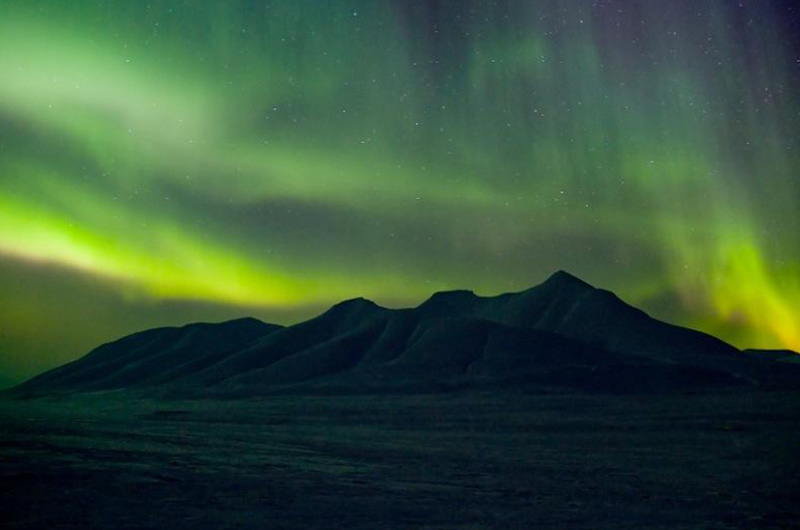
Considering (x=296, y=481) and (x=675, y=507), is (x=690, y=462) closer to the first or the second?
(x=675, y=507)

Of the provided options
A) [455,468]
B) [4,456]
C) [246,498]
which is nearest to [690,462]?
[455,468]

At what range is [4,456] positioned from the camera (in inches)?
1956

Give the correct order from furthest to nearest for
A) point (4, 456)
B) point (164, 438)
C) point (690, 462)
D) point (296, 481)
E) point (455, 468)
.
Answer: point (164, 438) → point (4, 456) → point (690, 462) → point (455, 468) → point (296, 481)

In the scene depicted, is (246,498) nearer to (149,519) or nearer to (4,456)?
(149,519)

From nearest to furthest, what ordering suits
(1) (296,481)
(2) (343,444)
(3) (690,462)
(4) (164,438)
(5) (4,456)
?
(1) (296,481), (3) (690,462), (5) (4,456), (2) (343,444), (4) (164,438)

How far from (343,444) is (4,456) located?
21.8 metres

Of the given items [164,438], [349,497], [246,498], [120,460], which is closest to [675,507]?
[349,497]

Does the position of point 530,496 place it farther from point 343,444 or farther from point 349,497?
point 343,444

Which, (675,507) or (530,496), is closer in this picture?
(675,507)

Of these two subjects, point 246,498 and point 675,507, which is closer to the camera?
point 675,507

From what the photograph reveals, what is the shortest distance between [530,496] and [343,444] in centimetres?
2841

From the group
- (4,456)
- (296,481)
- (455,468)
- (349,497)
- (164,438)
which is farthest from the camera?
(164,438)

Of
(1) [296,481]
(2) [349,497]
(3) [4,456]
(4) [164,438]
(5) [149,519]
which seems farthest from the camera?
(4) [164,438]

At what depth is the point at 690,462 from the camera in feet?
147
